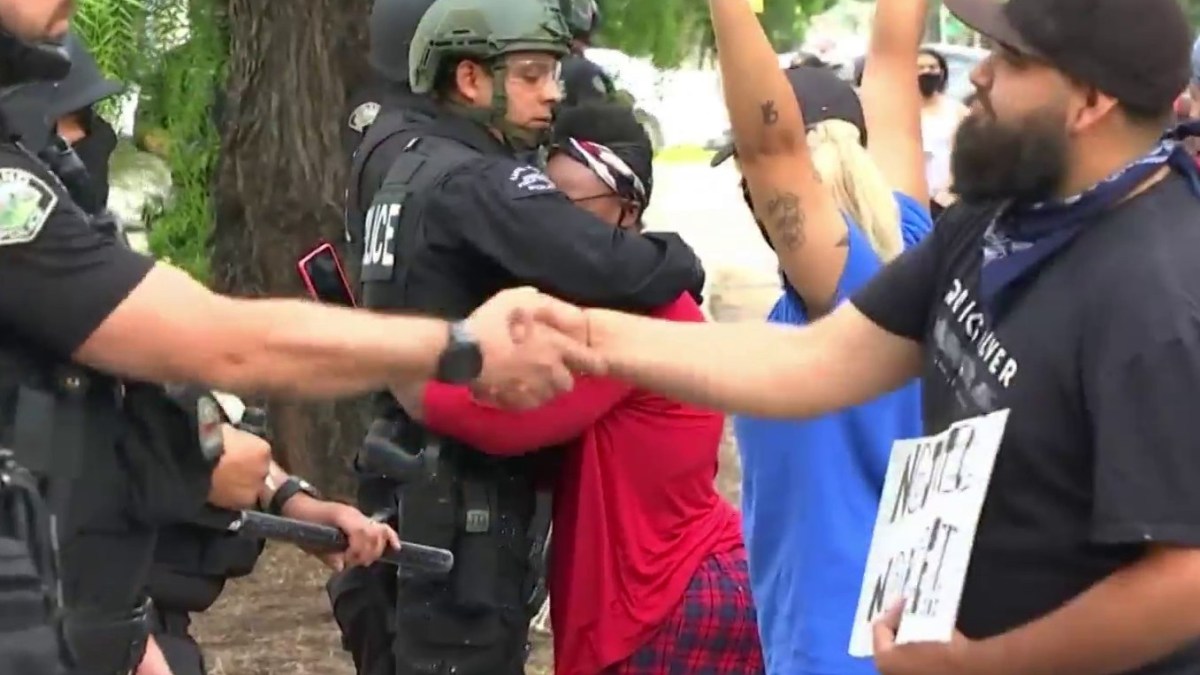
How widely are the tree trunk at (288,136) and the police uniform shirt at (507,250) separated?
3.21 metres

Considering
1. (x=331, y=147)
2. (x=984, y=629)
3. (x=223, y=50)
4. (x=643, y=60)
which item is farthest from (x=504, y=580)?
(x=643, y=60)

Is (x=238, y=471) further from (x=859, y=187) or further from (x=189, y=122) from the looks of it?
(x=189, y=122)

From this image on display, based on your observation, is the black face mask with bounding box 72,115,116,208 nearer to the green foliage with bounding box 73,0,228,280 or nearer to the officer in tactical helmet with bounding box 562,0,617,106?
the officer in tactical helmet with bounding box 562,0,617,106

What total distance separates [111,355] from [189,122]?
5.45 metres

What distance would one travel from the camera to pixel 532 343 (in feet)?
12.2

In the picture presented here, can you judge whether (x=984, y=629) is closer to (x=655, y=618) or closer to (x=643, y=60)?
(x=655, y=618)

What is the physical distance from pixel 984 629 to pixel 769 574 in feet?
4.08

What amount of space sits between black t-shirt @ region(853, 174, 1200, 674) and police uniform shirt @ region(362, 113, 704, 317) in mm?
1639

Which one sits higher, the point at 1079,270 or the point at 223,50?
the point at 1079,270

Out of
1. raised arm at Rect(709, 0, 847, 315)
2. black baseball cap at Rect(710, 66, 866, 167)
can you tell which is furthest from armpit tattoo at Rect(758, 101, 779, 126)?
black baseball cap at Rect(710, 66, 866, 167)

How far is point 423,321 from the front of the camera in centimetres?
358

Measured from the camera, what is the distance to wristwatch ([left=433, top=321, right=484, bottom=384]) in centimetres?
358

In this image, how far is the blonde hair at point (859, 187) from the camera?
3.92 meters

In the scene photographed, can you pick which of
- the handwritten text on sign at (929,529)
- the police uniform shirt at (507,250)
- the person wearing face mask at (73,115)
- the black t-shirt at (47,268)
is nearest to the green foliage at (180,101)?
the police uniform shirt at (507,250)
